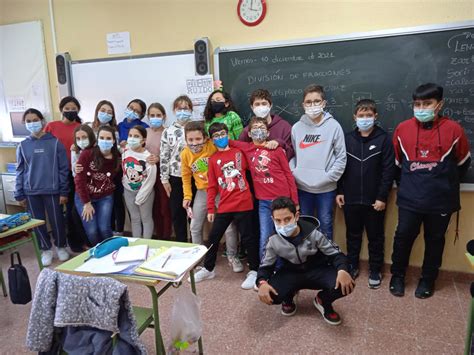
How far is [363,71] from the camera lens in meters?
2.86

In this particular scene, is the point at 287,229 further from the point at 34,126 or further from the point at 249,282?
the point at 34,126

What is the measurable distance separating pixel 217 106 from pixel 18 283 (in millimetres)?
1937

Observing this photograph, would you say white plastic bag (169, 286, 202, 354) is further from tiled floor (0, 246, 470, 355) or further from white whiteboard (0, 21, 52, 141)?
white whiteboard (0, 21, 52, 141)

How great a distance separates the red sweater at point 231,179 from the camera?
9.00ft

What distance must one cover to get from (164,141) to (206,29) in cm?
115

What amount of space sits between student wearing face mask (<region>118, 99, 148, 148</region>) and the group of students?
0.01m

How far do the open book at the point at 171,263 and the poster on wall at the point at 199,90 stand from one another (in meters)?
1.83

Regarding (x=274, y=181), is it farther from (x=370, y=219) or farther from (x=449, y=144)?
(x=449, y=144)

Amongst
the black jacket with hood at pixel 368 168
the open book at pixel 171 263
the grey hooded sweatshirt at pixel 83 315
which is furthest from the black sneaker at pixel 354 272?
the grey hooded sweatshirt at pixel 83 315

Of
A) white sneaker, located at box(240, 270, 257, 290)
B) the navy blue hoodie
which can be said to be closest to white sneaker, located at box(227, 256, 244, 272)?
A: white sneaker, located at box(240, 270, 257, 290)

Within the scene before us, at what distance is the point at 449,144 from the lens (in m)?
2.37

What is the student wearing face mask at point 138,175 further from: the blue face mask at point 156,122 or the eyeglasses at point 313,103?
the eyeglasses at point 313,103

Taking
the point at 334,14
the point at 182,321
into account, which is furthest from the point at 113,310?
the point at 334,14

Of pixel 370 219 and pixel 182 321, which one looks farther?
pixel 370 219
